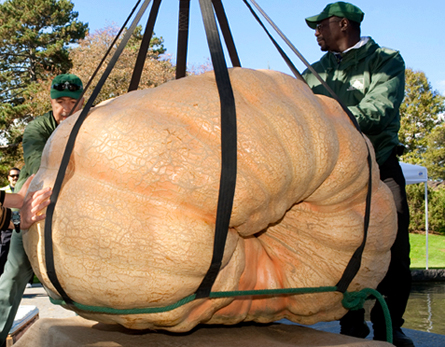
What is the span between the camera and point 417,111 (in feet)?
90.8

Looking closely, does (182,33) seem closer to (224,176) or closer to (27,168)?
(224,176)

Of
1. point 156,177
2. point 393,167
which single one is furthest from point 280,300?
point 393,167

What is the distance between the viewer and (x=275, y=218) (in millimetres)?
1799

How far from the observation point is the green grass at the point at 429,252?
10355mm

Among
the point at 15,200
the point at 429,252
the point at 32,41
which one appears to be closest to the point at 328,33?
the point at 15,200

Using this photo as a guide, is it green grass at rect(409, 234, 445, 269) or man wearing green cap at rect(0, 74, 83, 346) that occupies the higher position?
man wearing green cap at rect(0, 74, 83, 346)

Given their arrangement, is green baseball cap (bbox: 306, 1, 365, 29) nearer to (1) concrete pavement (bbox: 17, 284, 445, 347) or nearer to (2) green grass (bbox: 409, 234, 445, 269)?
(1) concrete pavement (bbox: 17, 284, 445, 347)

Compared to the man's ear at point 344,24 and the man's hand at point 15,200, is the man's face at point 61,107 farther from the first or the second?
the man's ear at point 344,24

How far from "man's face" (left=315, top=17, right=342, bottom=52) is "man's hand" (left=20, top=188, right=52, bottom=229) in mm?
2118

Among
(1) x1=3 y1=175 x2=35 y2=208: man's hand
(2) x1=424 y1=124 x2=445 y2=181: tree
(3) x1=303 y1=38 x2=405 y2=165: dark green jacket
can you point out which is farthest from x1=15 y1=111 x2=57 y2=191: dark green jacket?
(2) x1=424 y1=124 x2=445 y2=181: tree

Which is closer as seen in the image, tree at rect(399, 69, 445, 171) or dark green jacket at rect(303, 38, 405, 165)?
dark green jacket at rect(303, 38, 405, 165)

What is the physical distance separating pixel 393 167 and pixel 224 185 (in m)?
1.70

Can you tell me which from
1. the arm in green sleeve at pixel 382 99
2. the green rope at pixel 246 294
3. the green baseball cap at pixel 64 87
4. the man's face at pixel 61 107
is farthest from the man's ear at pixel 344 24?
→ the man's face at pixel 61 107

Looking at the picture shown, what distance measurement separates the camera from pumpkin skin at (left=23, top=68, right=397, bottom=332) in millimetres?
1528
